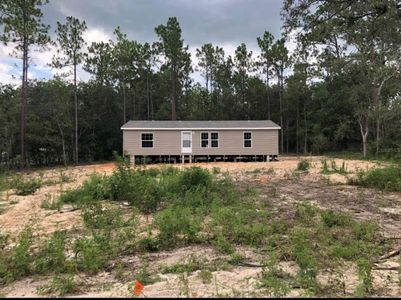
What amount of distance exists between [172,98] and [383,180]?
98.1ft

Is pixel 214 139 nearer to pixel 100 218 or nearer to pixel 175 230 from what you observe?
pixel 100 218

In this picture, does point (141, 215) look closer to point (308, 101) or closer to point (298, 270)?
point (298, 270)

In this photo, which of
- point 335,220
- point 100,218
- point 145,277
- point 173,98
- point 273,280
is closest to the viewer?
point 273,280

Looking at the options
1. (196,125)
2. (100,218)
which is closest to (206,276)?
(100,218)

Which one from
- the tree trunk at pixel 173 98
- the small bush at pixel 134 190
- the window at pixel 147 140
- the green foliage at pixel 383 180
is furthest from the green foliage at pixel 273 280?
the tree trunk at pixel 173 98

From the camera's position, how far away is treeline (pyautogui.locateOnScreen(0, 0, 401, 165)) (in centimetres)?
2867

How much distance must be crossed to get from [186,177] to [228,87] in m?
33.1

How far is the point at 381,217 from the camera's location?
7062mm

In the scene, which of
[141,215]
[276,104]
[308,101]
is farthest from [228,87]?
[141,215]

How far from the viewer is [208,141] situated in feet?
87.2

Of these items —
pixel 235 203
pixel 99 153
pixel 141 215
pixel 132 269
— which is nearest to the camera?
pixel 132 269

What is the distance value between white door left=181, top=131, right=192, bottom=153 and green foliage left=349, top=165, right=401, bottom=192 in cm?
1581

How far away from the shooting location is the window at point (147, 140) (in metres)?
26.2

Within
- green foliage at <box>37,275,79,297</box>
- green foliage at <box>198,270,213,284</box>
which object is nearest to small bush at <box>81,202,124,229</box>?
green foliage at <box>37,275,79,297</box>
